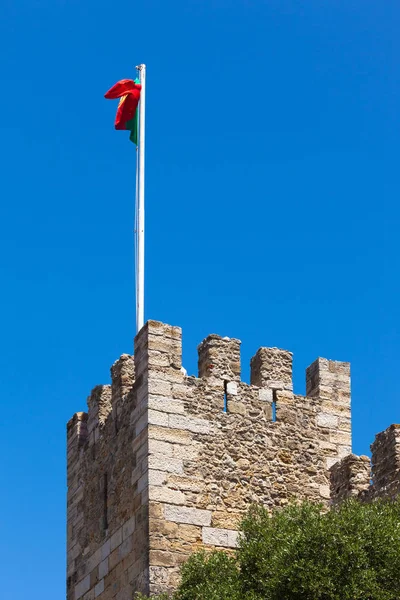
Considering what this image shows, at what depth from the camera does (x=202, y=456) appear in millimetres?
28938

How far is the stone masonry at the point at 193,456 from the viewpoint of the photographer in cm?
2808

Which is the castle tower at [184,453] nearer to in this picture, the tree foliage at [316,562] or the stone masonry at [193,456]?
the stone masonry at [193,456]

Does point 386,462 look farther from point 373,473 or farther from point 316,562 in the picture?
point 316,562

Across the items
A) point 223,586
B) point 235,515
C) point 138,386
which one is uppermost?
point 138,386

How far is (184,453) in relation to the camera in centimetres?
2869

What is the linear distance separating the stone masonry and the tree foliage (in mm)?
1286

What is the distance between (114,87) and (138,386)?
8.47 metres

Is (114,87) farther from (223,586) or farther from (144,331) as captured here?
(223,586)

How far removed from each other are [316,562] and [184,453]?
432 cm

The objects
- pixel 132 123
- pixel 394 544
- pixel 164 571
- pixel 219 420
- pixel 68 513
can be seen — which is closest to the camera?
pixel 394 544

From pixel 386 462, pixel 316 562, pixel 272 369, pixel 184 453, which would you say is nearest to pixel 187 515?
pixel 184 453

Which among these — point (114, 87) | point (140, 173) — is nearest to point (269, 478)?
point (140, 173)

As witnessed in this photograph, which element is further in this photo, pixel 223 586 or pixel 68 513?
pixel 68 513

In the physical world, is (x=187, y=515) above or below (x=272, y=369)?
below
